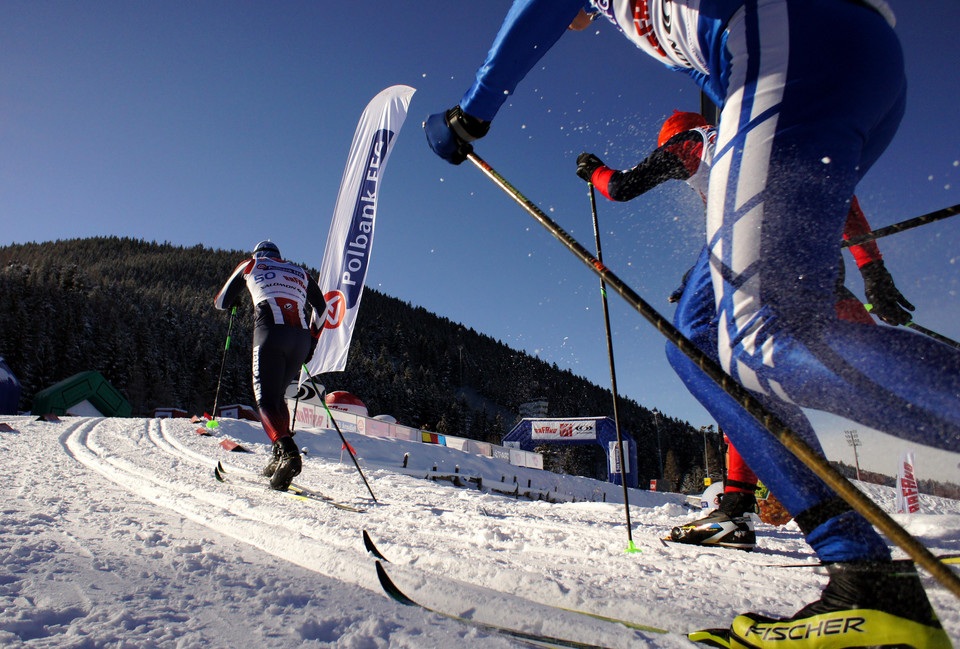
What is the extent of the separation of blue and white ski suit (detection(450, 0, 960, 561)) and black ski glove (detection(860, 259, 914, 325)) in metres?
0.63

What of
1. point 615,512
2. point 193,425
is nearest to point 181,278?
point 193,425

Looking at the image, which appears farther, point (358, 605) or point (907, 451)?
point (358, 605)

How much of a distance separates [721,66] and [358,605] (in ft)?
4.81

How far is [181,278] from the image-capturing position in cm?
8812

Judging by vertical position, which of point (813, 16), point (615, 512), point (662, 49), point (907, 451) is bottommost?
point (615, 512)

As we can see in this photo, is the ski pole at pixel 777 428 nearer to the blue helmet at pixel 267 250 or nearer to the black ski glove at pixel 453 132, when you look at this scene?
the black ski glove at pixel 453 132

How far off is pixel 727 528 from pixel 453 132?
2.05m

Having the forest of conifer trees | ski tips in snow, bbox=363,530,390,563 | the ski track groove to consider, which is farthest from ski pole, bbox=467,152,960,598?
the forest of conifer trees

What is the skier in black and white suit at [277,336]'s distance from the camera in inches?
136

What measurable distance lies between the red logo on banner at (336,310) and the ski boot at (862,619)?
7.25 metres

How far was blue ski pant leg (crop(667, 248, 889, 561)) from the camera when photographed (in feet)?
3.06

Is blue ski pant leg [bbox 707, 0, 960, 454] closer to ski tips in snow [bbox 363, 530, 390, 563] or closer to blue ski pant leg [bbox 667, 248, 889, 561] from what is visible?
blue ski pant leg [bbox 667, 248, 889, 561]

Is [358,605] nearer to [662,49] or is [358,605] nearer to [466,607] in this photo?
[466,607]

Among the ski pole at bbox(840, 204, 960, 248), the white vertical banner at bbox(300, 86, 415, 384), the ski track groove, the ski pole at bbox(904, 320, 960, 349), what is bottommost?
the ski track groove
